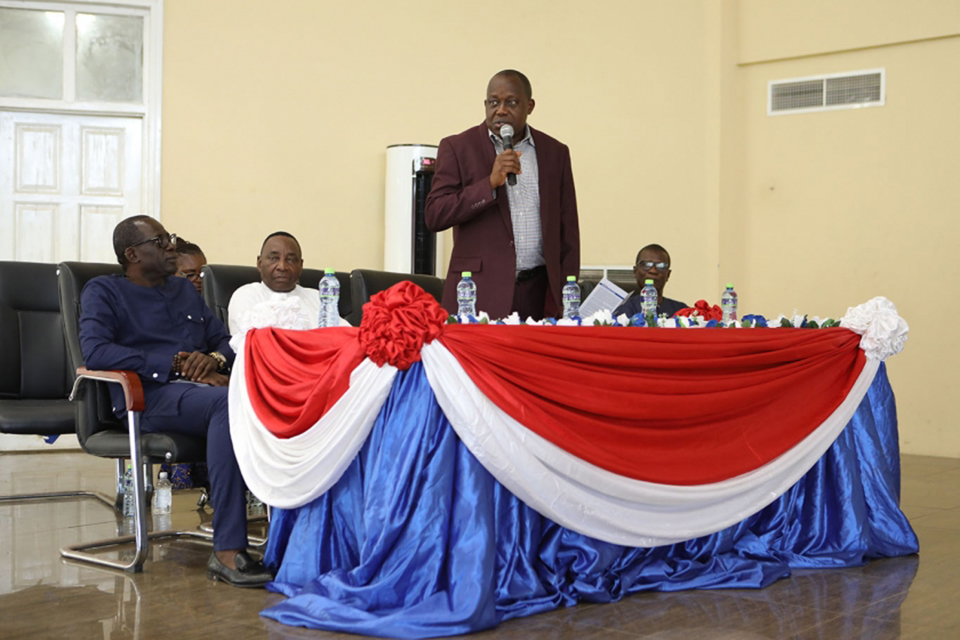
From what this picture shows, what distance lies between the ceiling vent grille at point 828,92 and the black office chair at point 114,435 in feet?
15.9

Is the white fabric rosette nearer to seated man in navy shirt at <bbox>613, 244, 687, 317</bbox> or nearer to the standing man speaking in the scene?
the standing man speaking

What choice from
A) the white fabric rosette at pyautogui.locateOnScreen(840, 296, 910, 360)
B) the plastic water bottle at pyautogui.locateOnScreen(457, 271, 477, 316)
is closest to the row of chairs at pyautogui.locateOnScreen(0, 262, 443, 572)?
the plastic water bottle at pyautogui.locateOnScreen(457, 271, 477, 316)

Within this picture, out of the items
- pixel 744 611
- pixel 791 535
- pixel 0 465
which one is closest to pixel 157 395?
pixel 744 611

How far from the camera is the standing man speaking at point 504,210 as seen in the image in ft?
9.87

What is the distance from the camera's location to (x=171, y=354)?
3.13m

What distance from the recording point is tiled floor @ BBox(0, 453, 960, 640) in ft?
7.47

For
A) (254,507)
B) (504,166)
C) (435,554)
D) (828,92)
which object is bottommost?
(254,507)

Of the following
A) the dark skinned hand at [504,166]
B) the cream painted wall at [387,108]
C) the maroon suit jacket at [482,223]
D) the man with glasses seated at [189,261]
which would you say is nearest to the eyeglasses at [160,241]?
the maroon suit jacket at [482,223]

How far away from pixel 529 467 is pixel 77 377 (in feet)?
4.95

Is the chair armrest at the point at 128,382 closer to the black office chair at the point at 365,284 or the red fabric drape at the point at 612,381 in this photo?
the red fabric drape at the point at 612,381

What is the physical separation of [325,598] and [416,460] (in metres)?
0.39

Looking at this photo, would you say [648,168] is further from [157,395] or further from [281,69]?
[157,395]

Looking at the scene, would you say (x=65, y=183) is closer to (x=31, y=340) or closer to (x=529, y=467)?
(x=31, y=340)

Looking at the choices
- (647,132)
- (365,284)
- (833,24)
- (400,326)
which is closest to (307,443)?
(400,326)
